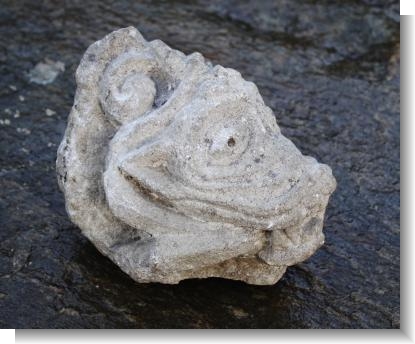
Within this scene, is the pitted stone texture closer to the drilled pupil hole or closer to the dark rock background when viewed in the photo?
the drilled pupil hole

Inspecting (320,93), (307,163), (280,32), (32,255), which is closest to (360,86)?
(320,93)

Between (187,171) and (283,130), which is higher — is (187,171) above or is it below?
above

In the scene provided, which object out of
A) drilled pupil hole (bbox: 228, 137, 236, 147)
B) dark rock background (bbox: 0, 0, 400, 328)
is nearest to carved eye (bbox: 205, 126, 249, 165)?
drilled pupil hole (bbox: 228, 137, 236, 147)

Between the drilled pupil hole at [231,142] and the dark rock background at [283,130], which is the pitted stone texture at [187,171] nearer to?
the drilled pupil hole at [231,142]

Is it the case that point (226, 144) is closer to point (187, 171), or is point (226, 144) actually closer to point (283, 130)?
point (187, 171)

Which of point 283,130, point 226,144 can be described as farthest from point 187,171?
point 283,130

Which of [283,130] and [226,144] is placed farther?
[283,130]

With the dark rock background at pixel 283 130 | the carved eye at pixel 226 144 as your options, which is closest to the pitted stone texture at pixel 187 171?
the carved eye at pixel 226 144
